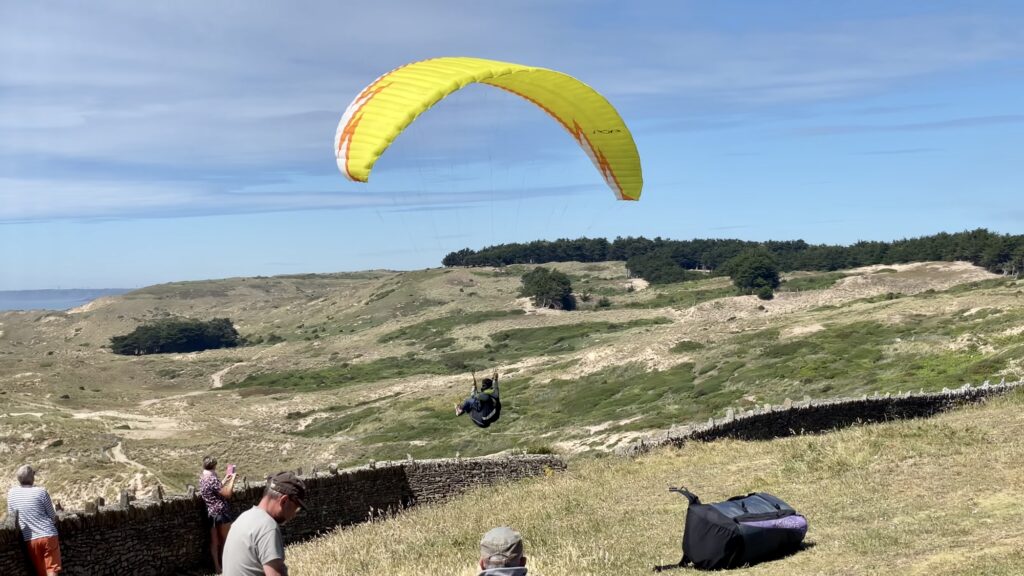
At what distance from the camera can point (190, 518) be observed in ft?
49.7

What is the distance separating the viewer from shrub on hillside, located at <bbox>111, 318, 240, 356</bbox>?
134375mm

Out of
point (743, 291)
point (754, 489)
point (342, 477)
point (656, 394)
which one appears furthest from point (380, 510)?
point (743, 291)

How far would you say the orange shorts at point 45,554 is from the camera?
10773mm

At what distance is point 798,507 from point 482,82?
9.70 metres

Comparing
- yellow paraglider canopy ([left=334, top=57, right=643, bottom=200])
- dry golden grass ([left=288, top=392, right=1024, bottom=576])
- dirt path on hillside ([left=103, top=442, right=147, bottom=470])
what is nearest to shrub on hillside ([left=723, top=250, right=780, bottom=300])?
dirt path on hillside ([left=103, top=442, right=147, bottom=470])

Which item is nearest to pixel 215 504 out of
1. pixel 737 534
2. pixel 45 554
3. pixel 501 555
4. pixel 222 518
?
pixel 222 518

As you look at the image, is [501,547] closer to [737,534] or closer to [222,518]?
[737,534]

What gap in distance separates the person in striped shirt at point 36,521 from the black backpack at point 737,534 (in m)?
7.61

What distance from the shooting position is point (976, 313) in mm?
51469

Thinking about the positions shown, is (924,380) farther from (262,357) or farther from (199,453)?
(262,357)

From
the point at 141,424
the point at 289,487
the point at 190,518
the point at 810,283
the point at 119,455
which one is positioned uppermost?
the point at 289,487

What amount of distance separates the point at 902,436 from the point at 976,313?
39283 mm

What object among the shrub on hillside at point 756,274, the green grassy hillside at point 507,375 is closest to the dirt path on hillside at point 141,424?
the green grassy hillside at point 507,375

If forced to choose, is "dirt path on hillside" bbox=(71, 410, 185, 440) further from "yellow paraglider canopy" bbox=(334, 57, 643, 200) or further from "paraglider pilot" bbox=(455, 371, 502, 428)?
"yellow paraglider canopy" bbox=(334, 57, 643, 200)
